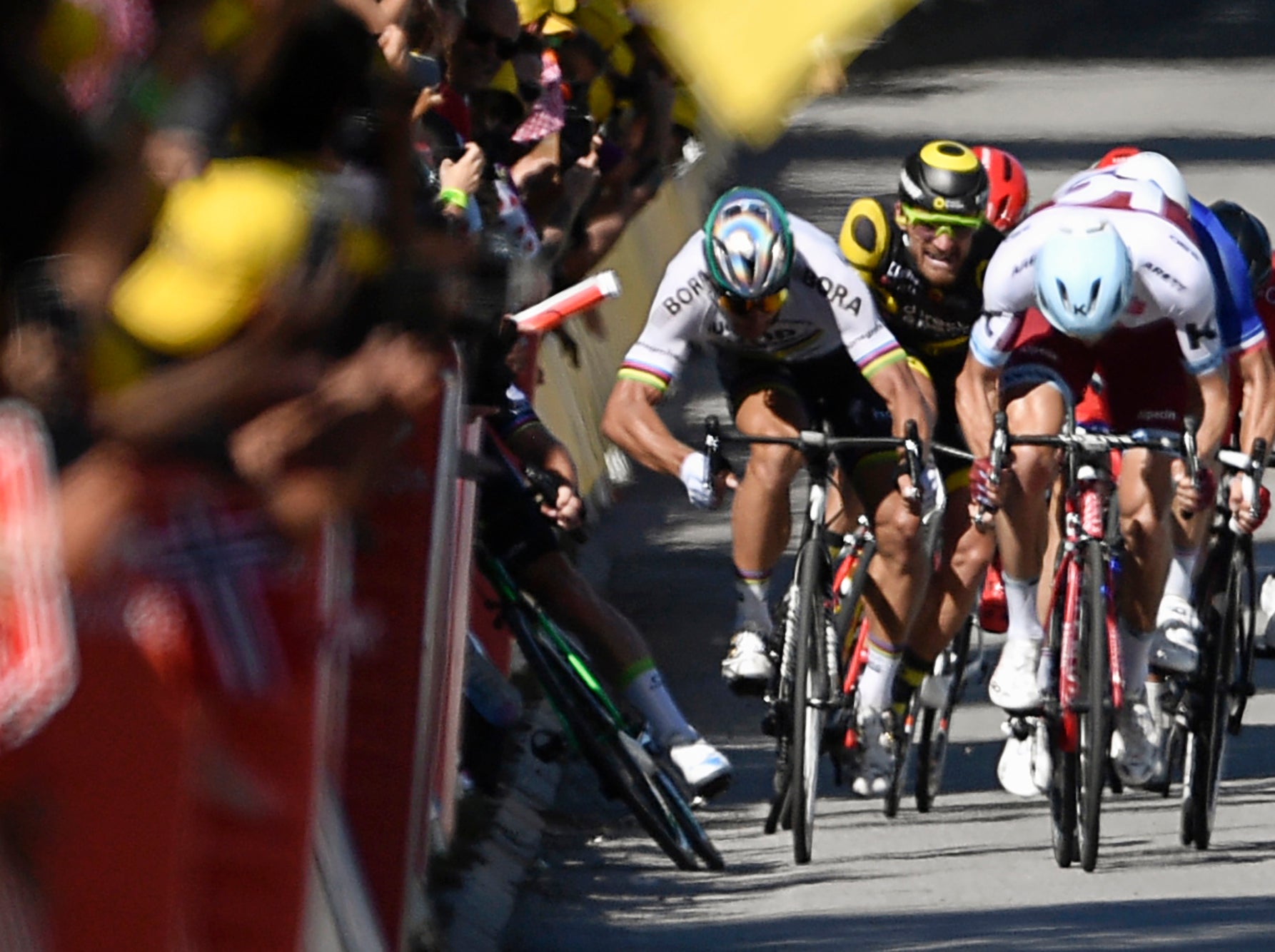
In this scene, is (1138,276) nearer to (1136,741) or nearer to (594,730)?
(1136,741)

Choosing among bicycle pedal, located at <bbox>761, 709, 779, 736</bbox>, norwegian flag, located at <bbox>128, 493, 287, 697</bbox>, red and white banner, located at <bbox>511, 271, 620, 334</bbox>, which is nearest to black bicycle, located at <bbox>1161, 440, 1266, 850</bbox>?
bicycle pedal, located at <bbox>761, 709, 779, 736</bbox>

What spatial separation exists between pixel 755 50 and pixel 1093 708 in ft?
51.8

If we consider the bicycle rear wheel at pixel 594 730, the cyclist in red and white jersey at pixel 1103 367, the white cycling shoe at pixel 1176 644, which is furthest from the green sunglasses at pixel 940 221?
the bicycle rear wheel at pixel 594 730

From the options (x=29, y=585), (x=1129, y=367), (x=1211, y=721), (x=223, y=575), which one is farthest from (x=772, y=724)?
(x=29, y=585)

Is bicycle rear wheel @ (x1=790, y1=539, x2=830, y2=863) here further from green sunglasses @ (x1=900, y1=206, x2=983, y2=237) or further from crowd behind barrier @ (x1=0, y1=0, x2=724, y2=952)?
crowd behind barrier @ (x1=0, y1=0, x2=724, y2=952)

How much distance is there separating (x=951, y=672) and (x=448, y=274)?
5.08 m

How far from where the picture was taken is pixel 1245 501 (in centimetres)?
838

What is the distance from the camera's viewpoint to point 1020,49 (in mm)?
30484

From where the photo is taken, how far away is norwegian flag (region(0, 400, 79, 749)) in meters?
3.86

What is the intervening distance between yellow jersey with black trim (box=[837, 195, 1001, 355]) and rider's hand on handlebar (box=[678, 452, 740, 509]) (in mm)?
1113

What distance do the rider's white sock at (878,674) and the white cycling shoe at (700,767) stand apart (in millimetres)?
1009

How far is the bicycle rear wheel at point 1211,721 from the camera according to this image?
334 inches

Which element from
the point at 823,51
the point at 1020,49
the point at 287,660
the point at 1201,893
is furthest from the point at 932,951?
the point at 1020,49

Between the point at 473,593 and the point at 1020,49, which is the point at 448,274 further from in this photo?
the point at 1020,49
